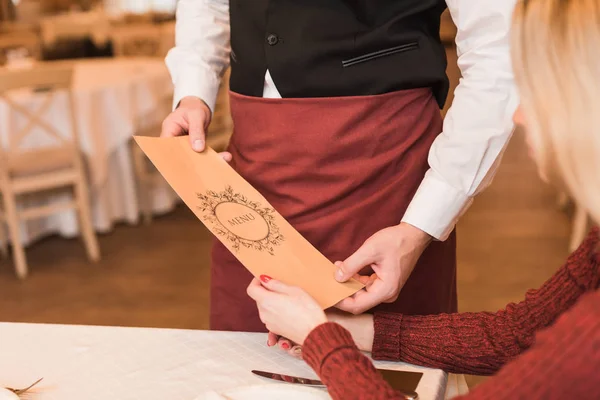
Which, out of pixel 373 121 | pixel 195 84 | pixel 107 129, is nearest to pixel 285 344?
pixel 373 121

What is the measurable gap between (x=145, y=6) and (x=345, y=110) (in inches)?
467

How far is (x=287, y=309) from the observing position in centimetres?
104

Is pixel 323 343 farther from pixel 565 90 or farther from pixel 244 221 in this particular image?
pixel 565 90

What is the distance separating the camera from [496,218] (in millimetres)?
4793

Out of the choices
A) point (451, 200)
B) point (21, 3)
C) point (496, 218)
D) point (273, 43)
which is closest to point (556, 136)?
point (451, 200)

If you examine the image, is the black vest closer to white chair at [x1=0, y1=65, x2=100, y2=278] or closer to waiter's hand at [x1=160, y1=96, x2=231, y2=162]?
waiter's hand at [x1=160, y1=96, x2=231, y2=162]

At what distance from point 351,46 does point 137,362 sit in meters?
0.65

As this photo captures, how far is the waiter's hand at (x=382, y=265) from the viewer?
1.15 meters

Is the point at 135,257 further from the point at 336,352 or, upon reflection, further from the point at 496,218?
the point at 336,352

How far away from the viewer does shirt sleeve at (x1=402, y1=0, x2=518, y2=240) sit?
120 cm

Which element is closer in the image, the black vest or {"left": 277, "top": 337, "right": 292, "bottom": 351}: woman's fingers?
{"left": 277, "top": 337, "right": 292, "bottom": 351}: woman's fingers

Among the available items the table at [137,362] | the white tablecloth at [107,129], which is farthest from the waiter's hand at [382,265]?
the white tablecloth at [107,129]

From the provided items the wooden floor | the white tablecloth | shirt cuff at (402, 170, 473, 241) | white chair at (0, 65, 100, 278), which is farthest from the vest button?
the white tablecloth

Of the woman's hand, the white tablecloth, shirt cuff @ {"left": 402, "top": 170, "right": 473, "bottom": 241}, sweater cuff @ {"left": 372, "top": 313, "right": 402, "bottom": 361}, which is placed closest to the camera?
the woman's hand
